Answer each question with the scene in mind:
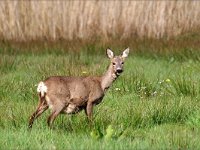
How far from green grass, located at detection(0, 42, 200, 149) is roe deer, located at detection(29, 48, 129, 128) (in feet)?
0.40

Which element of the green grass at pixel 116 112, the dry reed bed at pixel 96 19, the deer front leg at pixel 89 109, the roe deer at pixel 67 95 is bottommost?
the green grass at pixel 116 112

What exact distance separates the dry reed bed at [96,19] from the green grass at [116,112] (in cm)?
300

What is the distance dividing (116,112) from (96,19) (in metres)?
8.01

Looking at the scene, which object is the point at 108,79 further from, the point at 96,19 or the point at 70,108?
the point at 96,19

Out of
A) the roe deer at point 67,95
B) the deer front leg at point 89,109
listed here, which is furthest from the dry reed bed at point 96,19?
the deer front leg at point 89,109

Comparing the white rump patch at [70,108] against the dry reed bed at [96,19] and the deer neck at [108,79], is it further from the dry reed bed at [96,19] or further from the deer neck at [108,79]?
the dry reed bed at [96,19]

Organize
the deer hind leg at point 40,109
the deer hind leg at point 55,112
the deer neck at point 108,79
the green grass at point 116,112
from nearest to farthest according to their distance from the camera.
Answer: the green grass at point 116,112 → the deer hind leg at point 55,112 → the deer hind leg at point 40,109 → the deer neck at point 108,79

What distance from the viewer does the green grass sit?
6.82 meters

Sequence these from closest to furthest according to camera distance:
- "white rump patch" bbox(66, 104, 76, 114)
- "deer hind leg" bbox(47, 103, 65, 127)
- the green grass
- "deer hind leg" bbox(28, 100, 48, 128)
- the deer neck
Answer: the green grass, "deer hind leg" bbox(47, 103, 65, 127), "deer hind leg" bbox(28, 100, 48, 128), "white rump patch" bbox(66, 104, 76, 114), the deer neck

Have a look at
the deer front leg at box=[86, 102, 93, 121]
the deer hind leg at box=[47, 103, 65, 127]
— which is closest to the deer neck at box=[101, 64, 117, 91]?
the deer front leg at box=[86, 102, 93, 121]

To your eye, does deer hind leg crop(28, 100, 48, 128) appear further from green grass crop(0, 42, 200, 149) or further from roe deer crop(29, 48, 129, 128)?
green grass crop(0, 42, 200, 149)

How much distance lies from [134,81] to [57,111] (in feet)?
8.69

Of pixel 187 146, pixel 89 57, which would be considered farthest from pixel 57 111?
pixel 89 57

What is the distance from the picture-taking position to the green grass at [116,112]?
6.82 m
